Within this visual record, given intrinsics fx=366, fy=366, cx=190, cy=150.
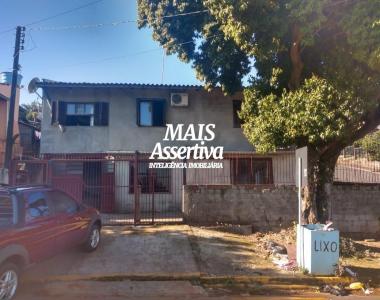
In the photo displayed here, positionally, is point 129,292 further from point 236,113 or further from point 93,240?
point 236,113

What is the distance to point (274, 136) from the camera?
9.32m

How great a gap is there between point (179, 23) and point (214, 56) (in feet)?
6.70

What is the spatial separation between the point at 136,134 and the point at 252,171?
5.19 m

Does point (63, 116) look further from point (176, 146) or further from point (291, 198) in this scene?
point (291, 198)

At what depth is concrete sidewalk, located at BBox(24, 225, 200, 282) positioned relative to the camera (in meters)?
6.90

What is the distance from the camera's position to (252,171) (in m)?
15.1

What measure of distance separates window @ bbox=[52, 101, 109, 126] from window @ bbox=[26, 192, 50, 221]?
944cm

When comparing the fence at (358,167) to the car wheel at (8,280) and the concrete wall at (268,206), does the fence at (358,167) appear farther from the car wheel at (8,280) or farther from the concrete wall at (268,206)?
the car wheel at (8,280)

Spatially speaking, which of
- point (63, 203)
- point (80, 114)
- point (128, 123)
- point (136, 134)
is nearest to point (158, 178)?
point (136, 134)

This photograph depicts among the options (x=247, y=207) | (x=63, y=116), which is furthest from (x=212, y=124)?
(x=63, y=116)

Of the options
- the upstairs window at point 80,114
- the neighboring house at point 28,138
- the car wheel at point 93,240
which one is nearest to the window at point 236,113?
the upstairs window at point 80,114

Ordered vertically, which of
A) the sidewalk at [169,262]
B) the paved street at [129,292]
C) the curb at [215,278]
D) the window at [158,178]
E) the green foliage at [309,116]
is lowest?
the paved street at [129,292]

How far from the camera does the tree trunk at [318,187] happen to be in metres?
9.58

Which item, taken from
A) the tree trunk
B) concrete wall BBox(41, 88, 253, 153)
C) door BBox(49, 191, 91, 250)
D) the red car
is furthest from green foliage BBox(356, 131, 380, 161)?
the red car
